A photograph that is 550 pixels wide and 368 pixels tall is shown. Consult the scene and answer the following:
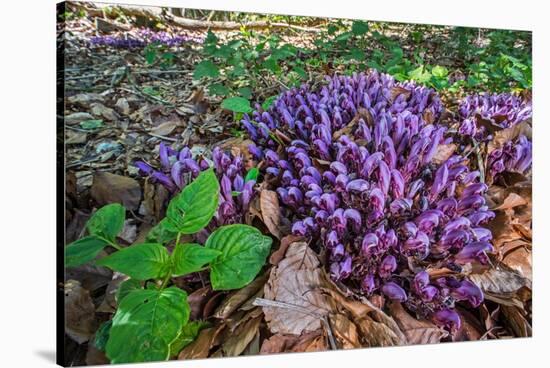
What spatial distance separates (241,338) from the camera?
388 cm

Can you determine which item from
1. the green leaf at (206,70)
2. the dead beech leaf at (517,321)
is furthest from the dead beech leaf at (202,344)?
the dead beech leaf at (517,321)

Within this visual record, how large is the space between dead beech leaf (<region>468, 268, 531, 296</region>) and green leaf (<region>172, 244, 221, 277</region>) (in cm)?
127

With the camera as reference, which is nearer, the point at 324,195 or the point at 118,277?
the point at 118,277

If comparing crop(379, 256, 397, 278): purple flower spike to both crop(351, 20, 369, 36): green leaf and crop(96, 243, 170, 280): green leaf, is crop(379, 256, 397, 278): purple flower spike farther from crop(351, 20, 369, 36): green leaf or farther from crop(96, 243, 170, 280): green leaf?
crop(351, 20, 369, 36): green leaf

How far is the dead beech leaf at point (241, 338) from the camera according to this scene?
12.7 ft

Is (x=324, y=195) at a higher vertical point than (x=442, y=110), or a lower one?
lower

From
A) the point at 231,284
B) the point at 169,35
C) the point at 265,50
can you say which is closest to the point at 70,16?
the point at 169,35

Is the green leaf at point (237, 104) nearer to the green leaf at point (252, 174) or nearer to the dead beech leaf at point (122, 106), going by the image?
the green leaf at point (252, 174)

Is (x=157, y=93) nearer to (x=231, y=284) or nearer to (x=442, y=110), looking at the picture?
(x=231, y=284)

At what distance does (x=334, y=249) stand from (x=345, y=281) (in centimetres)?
16

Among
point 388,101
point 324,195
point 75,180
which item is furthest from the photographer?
point 388,101

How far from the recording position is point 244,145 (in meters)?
3.98

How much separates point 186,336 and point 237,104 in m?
1.01

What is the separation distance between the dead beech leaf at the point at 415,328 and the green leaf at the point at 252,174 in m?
0.83
